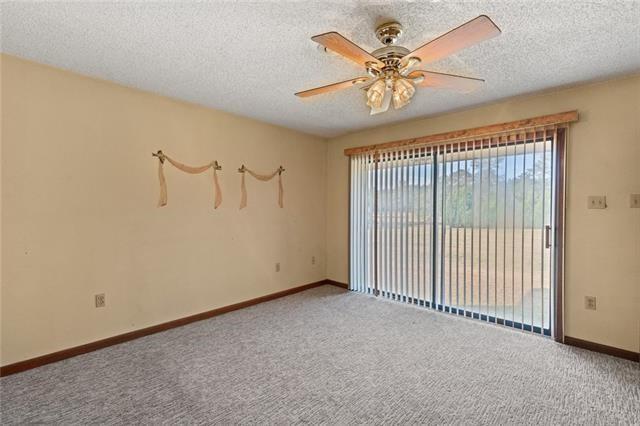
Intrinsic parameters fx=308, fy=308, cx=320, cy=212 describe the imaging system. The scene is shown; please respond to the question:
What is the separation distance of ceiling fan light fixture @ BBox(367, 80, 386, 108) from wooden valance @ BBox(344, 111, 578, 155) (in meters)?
1.68

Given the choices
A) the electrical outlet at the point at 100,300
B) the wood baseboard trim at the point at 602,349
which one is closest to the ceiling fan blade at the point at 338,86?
the electrical outlet at the point at 100,300

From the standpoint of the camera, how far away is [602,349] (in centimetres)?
267

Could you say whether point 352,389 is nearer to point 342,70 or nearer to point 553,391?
point 553,391

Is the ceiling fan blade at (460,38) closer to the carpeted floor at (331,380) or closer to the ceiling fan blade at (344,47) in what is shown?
the ceiling fan blade at (344,47)

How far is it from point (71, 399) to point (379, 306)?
3.01m

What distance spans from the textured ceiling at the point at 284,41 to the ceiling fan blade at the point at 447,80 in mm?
247

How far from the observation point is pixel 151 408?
1.92 meters

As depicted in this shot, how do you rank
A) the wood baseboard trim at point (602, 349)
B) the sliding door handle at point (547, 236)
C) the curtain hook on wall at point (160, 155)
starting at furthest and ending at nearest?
the curtain hook on wall at point (160, 155) < the sliding door handle at point (547, 236) < the wood baseboard trim at point (602, 349)

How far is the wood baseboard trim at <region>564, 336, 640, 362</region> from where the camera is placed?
2.53 m

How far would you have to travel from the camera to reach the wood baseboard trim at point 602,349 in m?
2.53

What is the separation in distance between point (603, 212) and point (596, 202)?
10 cm

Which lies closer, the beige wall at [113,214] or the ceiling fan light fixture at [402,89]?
the ceiling fan light fixture at [402,89]

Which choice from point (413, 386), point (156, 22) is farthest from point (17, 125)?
point (413, 386)

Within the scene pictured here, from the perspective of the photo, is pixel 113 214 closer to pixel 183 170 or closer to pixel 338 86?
pixel 183 170
